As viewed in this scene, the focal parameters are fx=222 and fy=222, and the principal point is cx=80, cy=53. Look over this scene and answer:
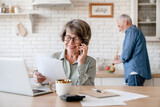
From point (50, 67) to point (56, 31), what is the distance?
2313 mm

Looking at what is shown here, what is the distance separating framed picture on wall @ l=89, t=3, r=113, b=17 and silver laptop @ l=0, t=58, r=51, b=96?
8.49 feet

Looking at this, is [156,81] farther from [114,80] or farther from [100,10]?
[100,10]

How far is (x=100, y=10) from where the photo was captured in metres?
3.89

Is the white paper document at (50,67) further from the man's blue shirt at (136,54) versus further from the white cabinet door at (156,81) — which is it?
the white cabinet door at (156,81)

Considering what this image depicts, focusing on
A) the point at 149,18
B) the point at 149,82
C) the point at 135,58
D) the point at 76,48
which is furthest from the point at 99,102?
the point at 149,18

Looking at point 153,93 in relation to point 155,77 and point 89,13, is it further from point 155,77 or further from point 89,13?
point 89,13

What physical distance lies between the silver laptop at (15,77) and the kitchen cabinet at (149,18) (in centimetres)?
262

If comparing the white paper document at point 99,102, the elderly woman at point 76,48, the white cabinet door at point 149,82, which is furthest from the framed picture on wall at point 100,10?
the white paper document at point 99,102

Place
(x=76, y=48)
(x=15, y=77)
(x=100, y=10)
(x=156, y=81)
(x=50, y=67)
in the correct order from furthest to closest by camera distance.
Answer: (x=100, y=10), (x=156, y=81), (x=76, y=48), (x=50, y=67), (x=15, y=77)

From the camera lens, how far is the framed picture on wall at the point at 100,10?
12.7 ft

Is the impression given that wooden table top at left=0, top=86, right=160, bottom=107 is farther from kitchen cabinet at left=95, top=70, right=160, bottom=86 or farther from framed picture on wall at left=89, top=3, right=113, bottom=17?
framed picture on wall at left=89, top=3, right=113, bottom=17

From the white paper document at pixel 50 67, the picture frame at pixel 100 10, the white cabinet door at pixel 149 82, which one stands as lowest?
the white cabinet door at pixel 149 82

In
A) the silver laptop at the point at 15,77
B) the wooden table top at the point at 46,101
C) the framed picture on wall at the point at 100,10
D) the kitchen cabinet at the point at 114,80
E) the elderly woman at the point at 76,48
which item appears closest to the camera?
the wooden table top at the point at 46,101

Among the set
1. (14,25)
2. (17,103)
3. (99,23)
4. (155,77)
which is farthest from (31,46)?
(17,103)
